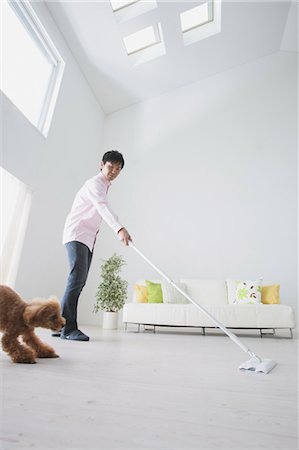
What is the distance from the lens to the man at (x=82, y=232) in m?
1.77

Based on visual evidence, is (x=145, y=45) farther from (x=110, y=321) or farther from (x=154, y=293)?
(x=110, y=321)

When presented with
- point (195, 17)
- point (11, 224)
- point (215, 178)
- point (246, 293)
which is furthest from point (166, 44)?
point (246, 293)

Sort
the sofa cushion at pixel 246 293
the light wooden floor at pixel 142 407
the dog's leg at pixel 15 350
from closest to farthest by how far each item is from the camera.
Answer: the light wooden floor at pixel 142 407
the dog's leg at pixel 15 350
the sofa cushion at pixel 246 293

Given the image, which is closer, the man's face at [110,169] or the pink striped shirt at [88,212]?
the pink striped shirt at [88,212]

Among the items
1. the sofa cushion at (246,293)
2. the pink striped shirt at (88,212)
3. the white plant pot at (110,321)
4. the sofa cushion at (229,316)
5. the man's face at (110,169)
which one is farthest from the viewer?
the white plant pot at (110,321)

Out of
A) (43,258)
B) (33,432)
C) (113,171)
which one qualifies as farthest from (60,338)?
(43,258)

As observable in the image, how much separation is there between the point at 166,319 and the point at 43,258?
5.42ft

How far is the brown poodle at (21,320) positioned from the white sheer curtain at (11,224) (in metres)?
1.95

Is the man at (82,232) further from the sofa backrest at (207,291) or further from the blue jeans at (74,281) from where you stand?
the sofa backrest at (207,291)

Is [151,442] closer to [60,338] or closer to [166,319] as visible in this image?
[60,338]

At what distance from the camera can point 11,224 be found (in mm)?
2943

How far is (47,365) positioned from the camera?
103cm

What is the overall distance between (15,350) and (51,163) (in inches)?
117

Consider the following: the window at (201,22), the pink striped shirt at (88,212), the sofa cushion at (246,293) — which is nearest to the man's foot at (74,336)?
the pink striped shirt at (88,212)
